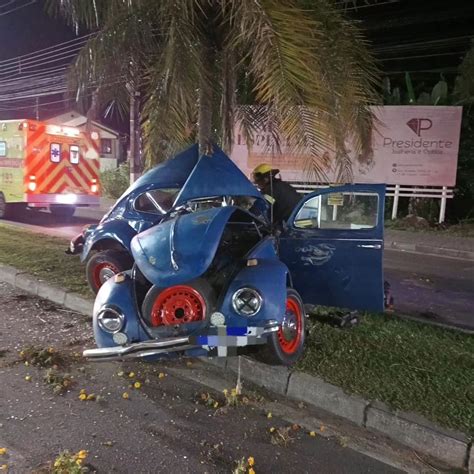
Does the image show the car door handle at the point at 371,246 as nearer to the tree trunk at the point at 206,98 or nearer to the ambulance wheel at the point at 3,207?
the tree trunk at the point at 206,98

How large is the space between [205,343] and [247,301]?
427 millimetres

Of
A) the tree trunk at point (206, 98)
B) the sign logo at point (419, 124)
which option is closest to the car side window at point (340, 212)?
the tree trunk at point (206, 98)

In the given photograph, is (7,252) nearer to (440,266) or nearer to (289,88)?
(289,88)

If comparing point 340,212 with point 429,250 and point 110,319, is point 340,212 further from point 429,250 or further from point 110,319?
point 429,250

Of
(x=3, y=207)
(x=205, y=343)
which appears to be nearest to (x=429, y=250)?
(x=205, y=343)

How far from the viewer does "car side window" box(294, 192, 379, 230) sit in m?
4.54

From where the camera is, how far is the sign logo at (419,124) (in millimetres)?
13500

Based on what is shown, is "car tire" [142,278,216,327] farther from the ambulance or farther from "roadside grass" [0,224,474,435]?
the ambulance

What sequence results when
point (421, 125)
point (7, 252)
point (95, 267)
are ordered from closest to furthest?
1. point (95, 267)
2. point (7, 252)
3. point (421, 125)

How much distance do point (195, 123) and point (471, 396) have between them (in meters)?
4.11

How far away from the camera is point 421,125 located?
534 inches

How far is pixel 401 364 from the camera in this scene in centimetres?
404

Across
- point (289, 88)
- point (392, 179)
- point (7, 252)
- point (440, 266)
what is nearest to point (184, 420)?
point (289, 88)

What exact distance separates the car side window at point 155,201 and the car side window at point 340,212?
6.07 feet
